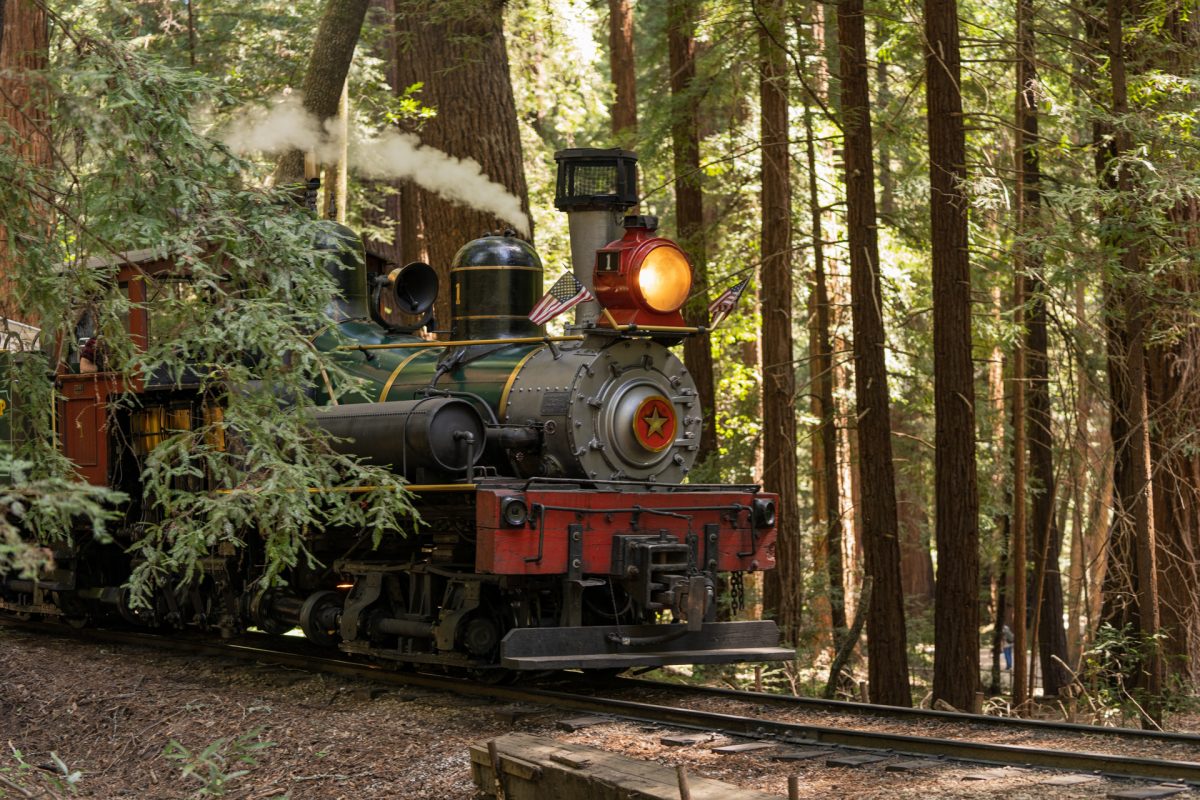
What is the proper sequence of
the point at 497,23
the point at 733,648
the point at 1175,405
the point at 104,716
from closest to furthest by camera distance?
the point at 104,716 → the point at 733,648 → the point at 1175,405 → the point at 497,23

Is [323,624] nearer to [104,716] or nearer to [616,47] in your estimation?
[104,716]

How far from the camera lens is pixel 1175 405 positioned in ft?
39.5

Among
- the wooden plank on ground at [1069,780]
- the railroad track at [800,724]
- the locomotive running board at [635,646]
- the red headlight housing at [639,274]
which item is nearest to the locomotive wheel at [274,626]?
the railroad track at [800,724]

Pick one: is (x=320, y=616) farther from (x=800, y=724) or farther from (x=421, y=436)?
(x=800, y=724)

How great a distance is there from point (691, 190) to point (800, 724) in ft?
31.9

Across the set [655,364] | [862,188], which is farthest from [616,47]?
[655,364]

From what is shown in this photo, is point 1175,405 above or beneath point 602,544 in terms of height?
above

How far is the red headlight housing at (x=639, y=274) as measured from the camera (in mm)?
9031

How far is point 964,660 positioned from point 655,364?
3789mm

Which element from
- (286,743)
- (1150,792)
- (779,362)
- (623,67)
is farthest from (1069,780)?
(623,67)

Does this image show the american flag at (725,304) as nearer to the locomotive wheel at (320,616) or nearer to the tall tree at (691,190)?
the locomotive wheel at (320,616)

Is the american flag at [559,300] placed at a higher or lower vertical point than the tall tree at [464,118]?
lower

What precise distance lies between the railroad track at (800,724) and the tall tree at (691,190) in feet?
20.4

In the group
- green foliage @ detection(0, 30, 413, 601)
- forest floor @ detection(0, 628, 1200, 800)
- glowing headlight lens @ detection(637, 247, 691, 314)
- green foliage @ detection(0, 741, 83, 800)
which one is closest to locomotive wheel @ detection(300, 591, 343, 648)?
forest floor @ detection(0, 628, 1200, 800)
